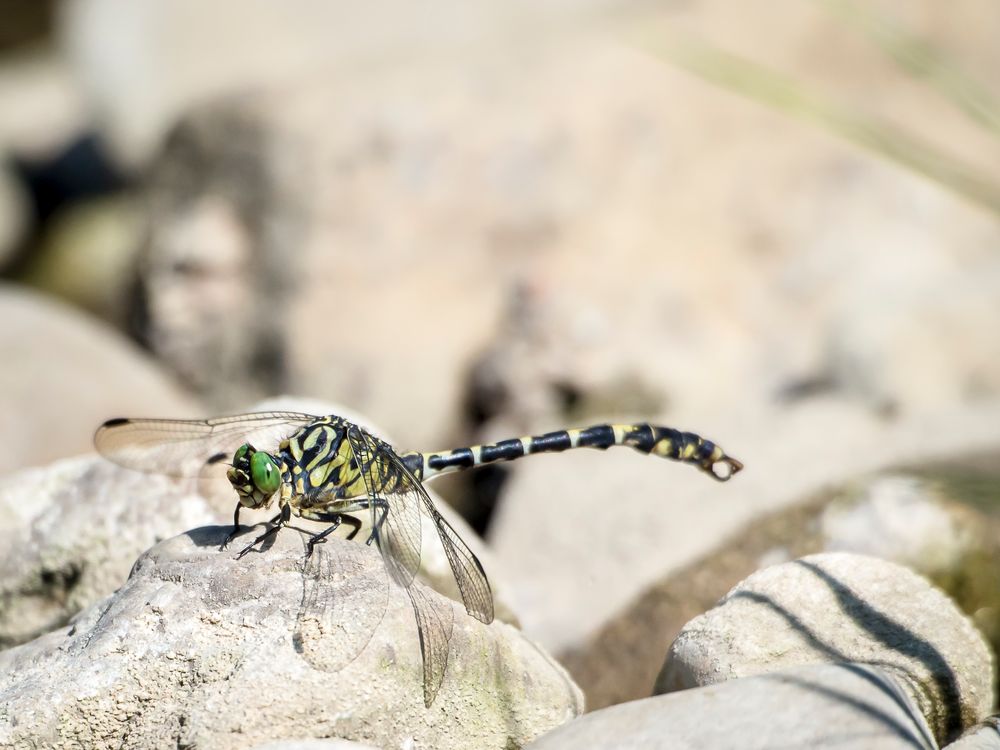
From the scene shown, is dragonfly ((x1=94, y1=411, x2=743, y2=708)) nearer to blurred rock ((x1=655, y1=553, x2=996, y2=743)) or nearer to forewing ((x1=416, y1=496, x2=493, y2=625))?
forewing ((x1=416, y1=496, x2=493, y2=625))

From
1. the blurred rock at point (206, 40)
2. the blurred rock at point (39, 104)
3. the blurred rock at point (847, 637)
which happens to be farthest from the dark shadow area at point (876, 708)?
the blurred rock at point (39, 104)

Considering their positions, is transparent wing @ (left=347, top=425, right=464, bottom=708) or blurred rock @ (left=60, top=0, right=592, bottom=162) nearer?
transparent wing @ (left=347, top=425, right=464, bottom=708)

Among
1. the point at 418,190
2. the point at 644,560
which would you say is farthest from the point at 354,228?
the point at 644,560

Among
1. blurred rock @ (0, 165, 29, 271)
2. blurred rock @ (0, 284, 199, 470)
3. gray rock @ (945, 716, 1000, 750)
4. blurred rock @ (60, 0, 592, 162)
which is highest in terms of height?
blurred rock @ (60, 0, 592, 162)

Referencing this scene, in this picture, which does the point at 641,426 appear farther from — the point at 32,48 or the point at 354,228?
the point at 32,48

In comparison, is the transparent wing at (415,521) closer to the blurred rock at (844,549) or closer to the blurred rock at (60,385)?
the blurred rock at (844,549)

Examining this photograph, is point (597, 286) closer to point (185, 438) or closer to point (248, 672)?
point (185, 438)

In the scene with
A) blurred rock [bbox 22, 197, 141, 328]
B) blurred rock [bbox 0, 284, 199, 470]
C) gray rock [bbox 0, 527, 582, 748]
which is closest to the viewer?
gray rock [bbox 0, 527, 582, 748]

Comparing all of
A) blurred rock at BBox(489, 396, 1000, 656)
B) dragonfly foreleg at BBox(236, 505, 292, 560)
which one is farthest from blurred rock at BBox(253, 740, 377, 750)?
blurred rock at BBox(489, 396, 1000, 656)
